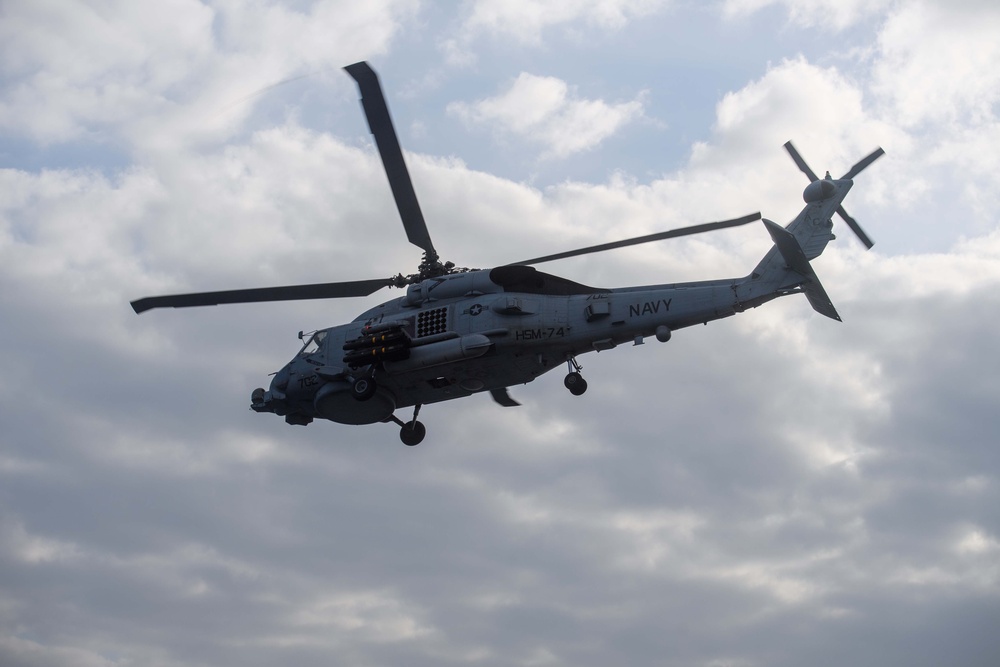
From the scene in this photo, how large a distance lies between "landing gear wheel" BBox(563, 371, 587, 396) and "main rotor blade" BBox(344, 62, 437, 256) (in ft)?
22.2

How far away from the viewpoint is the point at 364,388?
34844mm

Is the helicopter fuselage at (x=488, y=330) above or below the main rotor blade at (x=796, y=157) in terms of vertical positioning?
below

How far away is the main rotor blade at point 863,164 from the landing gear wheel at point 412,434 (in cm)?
1517

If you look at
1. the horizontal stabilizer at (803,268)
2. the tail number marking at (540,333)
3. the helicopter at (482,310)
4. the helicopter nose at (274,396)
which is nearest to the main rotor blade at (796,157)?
the helicopter at (482,310)

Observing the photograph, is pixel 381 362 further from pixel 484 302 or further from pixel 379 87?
pixel 379 87

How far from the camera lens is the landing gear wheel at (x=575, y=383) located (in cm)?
3241

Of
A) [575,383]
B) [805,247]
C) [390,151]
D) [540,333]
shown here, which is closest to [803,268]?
[805,247]

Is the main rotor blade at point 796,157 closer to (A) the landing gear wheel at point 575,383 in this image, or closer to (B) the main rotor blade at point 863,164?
(B) the main rotor blade at point 863,164

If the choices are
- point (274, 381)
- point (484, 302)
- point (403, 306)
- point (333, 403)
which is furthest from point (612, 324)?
point (274, 381)

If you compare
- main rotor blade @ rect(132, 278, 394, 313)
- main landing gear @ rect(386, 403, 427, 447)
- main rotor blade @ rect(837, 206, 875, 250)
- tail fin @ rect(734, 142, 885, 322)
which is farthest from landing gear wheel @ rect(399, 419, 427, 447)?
main rotor blade @ rect(837, 206, 875, 250)

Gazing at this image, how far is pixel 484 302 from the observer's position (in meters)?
34.0

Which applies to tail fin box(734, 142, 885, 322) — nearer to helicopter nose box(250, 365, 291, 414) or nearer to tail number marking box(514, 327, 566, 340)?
tail number marking box(514, 327, 566, 340)

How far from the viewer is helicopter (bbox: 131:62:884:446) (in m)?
32.2

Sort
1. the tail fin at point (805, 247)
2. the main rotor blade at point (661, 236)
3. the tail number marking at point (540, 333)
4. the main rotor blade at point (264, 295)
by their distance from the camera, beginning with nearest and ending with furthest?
the main rotor blade at point (661, 236), the tail fin at point (805, 247), the tail number marking at point (540, 333), the main rotor blade at point (264, 295)
